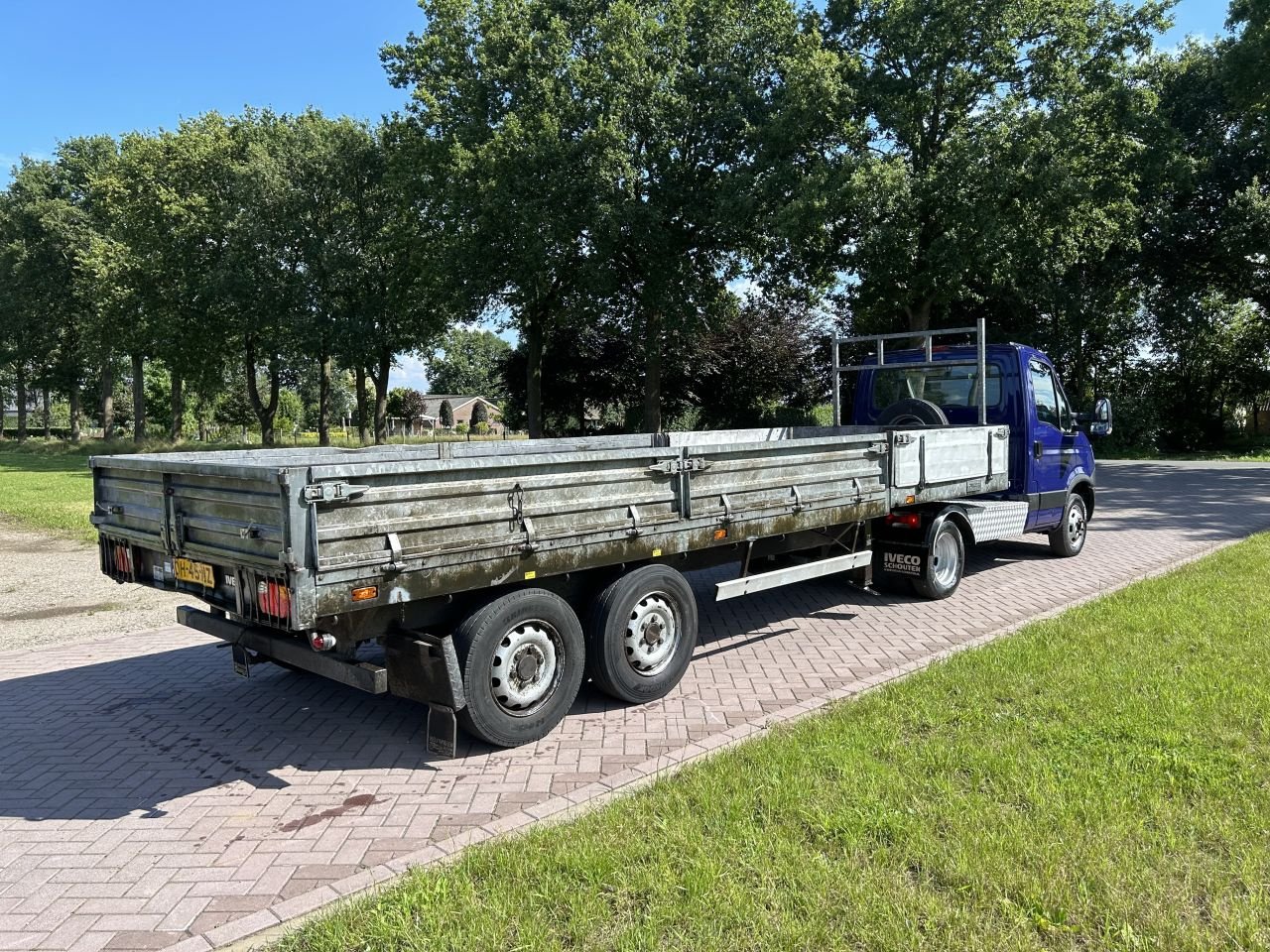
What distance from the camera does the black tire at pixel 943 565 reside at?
25.5 ft

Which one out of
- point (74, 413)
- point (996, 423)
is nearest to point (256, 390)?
point (74, 413)

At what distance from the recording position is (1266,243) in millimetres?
25672

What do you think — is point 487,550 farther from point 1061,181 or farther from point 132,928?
point 1061,181

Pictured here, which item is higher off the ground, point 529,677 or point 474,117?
point 474,117

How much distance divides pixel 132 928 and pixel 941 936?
9.43 ft

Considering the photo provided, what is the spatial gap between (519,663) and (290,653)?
1.22 metres

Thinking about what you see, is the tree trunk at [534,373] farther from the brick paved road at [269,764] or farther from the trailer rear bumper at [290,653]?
the trailer rear bumper at [290,653]

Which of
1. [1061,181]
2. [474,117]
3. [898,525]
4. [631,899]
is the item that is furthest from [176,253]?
[631,899]

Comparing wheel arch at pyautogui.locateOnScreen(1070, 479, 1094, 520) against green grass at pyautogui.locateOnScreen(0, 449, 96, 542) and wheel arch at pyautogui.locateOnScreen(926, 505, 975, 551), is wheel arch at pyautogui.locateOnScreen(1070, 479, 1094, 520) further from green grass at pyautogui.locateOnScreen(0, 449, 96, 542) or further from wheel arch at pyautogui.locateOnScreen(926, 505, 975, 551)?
green grass at pyautogui.locateOnScreen(0, 449, 96, 542)

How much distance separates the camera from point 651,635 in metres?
5.38

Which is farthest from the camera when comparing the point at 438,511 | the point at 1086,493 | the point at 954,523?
the point at 1086,493

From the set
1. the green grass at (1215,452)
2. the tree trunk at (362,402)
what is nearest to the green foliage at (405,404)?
the tree trunk at (362,402)

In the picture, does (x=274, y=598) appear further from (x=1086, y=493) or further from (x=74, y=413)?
(x=74, y=413)

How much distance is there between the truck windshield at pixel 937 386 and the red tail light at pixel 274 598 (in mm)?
7540
